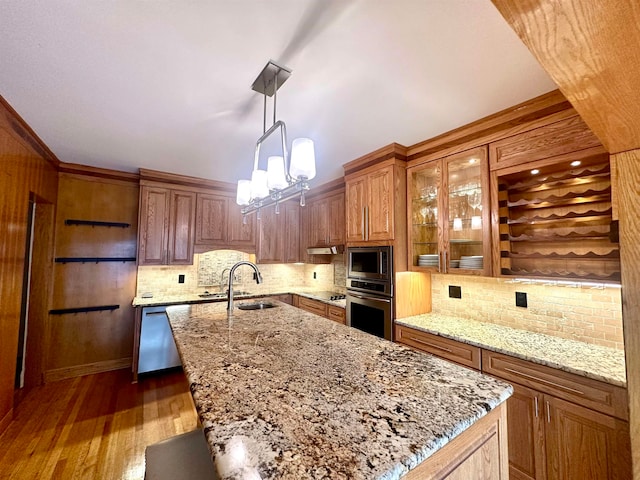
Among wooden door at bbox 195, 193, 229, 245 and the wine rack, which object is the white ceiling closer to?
the wine rack

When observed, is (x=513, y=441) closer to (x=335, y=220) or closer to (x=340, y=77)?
(x=340, y=77)

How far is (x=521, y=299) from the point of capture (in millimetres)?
2148

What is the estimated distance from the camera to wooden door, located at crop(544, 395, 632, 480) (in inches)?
52.4

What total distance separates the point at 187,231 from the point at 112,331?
156cm

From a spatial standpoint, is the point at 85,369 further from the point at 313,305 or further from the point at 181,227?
the point at 313,305

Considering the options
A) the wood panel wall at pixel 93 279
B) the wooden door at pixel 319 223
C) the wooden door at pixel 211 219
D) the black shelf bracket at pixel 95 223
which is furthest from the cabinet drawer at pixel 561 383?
the black shelf bracket at pixel 95 223

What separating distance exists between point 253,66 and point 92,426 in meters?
3.16

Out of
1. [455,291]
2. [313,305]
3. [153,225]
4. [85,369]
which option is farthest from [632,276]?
[85,369]

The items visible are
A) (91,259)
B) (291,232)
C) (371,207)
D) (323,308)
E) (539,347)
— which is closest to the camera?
Answer: (539,347)

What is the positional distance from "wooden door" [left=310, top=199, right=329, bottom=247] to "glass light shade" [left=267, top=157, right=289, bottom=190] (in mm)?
2298

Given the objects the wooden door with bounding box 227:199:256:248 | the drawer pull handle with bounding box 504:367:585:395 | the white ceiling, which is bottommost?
the drawer pull handle with bounding box 504:367:585:395

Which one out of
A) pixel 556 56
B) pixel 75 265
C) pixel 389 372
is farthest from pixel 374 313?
pixel 75 265

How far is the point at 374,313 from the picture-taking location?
2717 millimetres

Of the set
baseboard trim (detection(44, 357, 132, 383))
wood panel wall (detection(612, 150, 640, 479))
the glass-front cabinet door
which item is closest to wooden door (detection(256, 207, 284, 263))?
baseboard trim (detection(44, 357, 132, 383))
